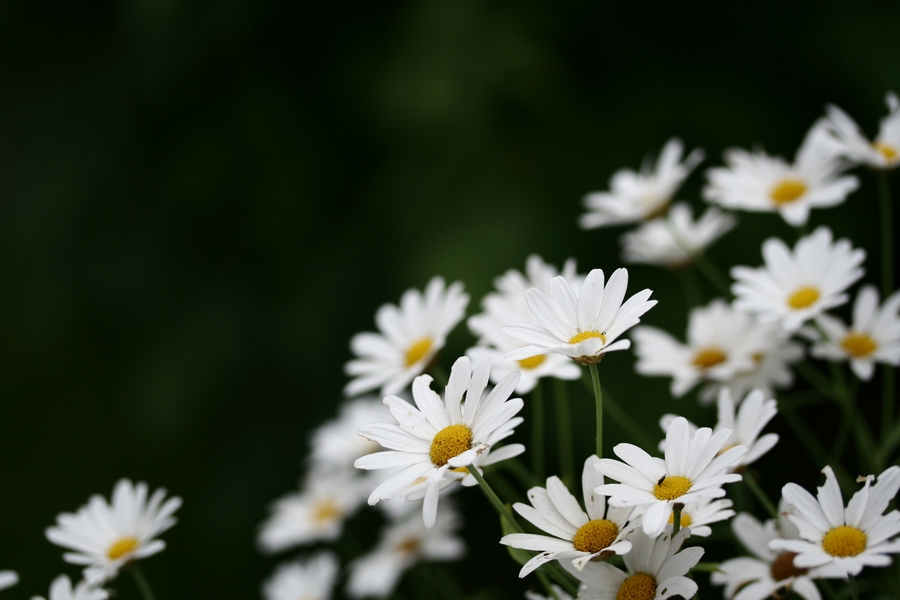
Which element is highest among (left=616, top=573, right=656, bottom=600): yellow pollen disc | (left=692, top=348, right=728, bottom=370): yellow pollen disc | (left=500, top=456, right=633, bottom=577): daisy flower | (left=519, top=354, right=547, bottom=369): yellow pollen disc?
(left=519, top=354, right=547, bottom=369): yellow pollen disc

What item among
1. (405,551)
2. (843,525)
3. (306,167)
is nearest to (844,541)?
(843,525)

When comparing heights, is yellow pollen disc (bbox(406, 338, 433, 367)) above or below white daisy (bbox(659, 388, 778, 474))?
above

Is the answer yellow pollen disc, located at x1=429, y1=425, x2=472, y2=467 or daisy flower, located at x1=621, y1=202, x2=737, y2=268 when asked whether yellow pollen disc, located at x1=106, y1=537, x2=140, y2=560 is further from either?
daisy flower, located at x1=621, y1=202, x2=737, y2=268

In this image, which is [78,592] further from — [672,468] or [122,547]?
[672,468]

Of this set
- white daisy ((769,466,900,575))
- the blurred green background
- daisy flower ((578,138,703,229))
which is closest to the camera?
white daisy ((769,466,900,575))

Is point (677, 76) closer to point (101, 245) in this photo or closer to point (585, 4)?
point (585, 4)

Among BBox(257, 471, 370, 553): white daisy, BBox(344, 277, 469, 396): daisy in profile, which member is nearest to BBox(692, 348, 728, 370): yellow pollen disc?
BBox(344, 277, 469, 396): daisy in profile
